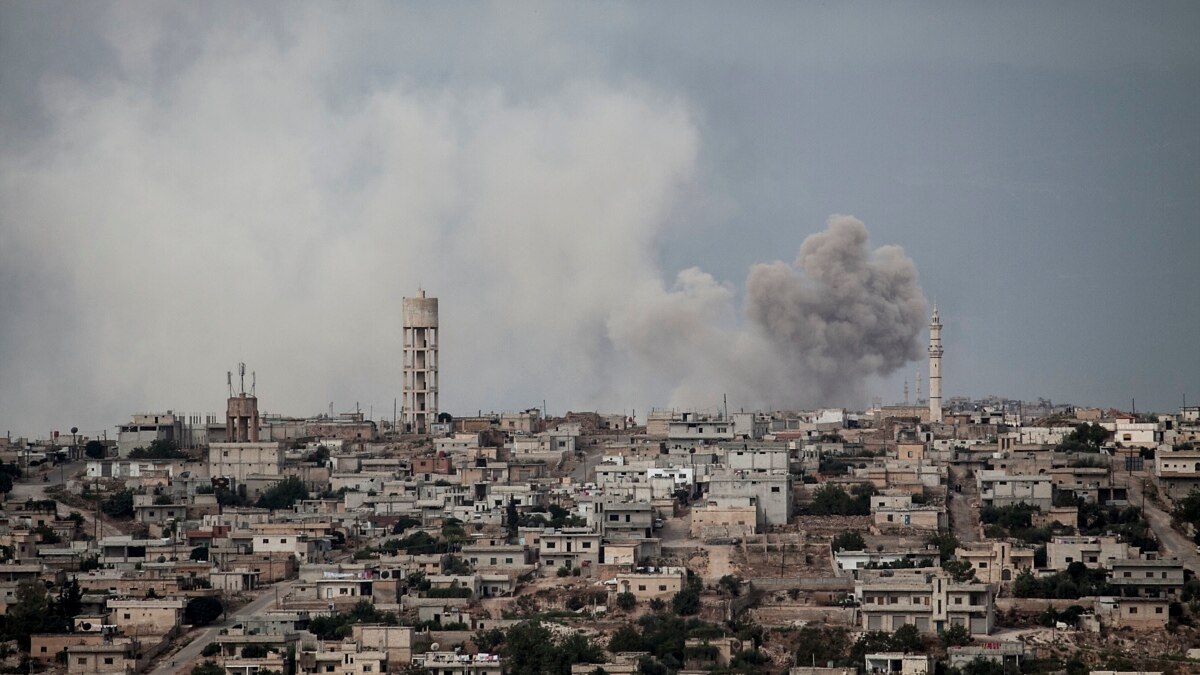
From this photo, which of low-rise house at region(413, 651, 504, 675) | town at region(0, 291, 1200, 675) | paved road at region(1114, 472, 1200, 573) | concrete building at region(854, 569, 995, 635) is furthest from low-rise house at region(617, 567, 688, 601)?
paved road at region(1114, 472, 1200, 573)

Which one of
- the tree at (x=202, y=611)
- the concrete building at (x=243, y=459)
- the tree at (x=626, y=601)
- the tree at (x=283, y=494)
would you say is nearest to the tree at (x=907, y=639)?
the tree at (x=626, y=601)

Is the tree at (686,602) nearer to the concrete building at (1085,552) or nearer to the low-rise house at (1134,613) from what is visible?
the concrete building at (1085,552)

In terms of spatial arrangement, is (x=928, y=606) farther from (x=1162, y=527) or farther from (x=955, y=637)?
(x=1162, y=527)

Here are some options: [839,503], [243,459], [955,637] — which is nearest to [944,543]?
[839,503]

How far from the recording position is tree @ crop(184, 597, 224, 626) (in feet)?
145

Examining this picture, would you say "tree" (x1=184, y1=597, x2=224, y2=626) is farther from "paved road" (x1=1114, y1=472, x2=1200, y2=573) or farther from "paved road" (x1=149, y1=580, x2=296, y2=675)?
"paved road" (x1=1114, y1=472, x2=1200, y2=573)

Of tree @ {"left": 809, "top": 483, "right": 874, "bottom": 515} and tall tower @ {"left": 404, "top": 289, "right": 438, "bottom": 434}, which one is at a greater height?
tall tower @ {"left": 404, "top": 289, "right": 438, "bottom": 434}

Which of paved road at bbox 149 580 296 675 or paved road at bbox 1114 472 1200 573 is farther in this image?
paved road at bbox 1114 472 1200 573

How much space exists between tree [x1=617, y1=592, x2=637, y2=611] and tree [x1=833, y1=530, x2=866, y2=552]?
15.9 ft

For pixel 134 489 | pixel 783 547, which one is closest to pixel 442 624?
pixel 783 547

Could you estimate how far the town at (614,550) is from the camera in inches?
1622

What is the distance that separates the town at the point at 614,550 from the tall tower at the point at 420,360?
4.97 m

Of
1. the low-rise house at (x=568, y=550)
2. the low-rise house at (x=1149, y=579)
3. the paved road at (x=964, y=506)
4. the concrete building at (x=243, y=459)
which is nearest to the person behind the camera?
the low-rise house at (x=1149, y=579)

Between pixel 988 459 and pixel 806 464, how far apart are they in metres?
3.76
